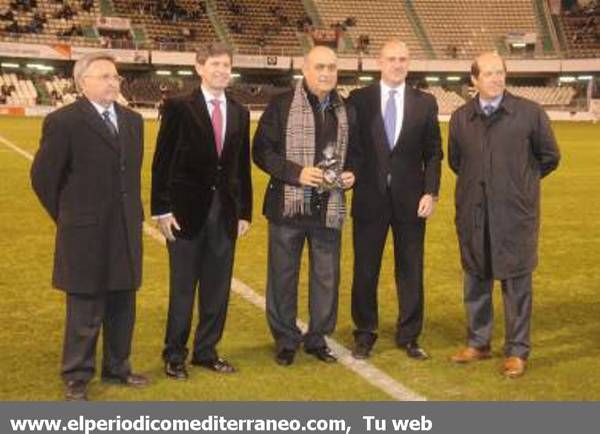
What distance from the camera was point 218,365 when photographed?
611 centimetres

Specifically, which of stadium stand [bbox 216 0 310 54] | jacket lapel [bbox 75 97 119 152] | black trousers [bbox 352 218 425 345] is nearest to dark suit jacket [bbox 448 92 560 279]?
black trousers [bbox 352 218 425 345]

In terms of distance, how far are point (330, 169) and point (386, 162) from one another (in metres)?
0.51

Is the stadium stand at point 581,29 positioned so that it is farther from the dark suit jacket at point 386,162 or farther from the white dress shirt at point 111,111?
the white dress shirt at point 111,111

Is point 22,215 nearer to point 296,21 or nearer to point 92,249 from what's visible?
point 92,249

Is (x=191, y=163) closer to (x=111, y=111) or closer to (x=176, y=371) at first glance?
(x=111, y=111)

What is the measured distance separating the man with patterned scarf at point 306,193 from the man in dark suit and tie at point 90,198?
38.2 inches

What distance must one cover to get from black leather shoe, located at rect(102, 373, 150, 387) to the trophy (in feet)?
5.45

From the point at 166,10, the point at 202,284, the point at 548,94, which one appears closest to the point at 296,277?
the point at 202,284

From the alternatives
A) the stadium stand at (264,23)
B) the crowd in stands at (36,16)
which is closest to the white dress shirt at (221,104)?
the crowd in stands at (36,16)

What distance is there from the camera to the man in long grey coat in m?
6.04

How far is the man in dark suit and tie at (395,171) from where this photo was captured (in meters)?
6.34

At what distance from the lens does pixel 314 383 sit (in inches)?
230

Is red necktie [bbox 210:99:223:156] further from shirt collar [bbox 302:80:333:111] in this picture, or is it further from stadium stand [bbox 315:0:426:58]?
stadium stand [bbox 315:0:426:58]

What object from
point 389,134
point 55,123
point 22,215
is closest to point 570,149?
point 22,215
